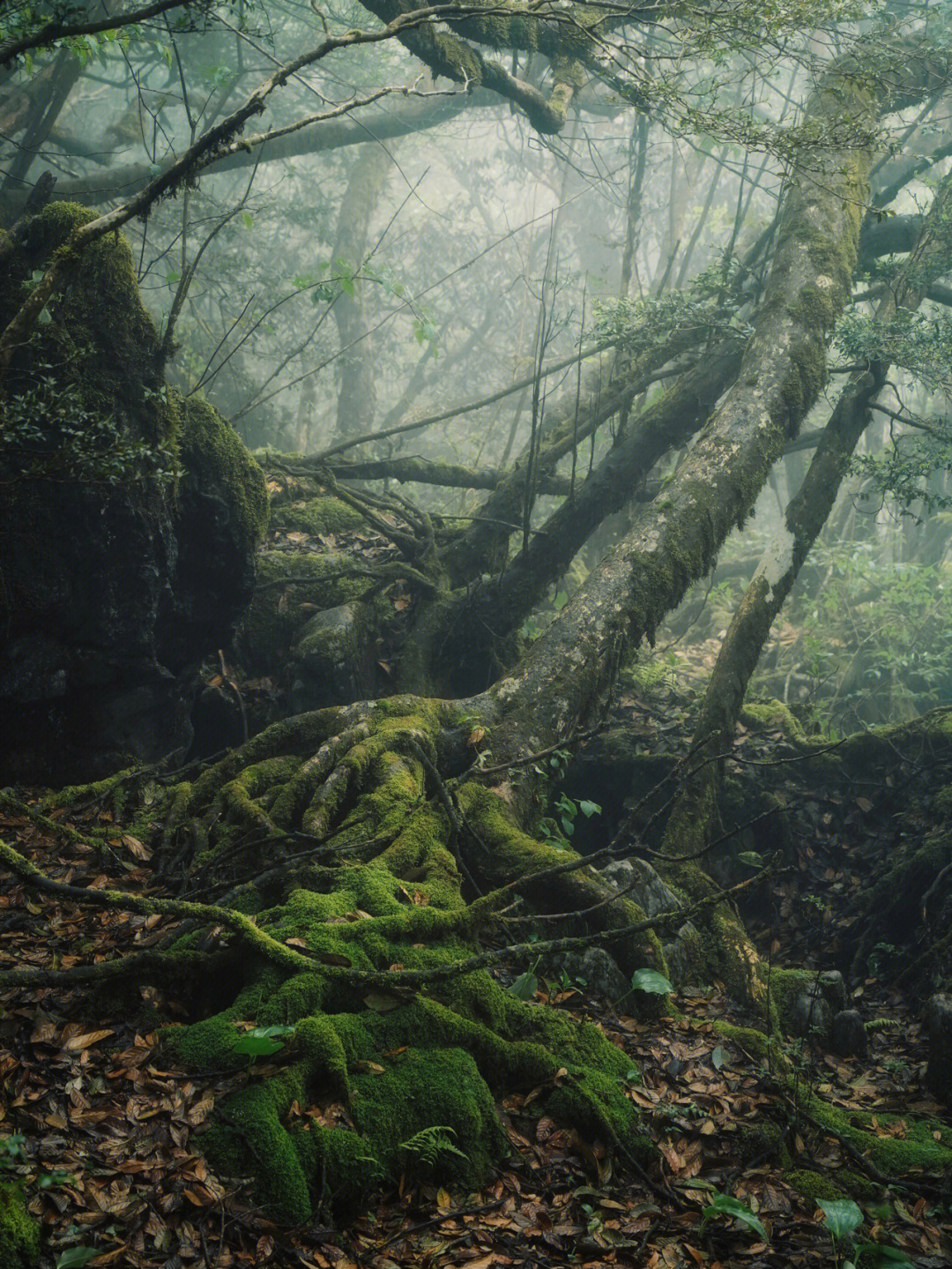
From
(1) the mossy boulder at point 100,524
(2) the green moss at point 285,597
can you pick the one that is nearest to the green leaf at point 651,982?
(1) the mossy boulder at point 100,524

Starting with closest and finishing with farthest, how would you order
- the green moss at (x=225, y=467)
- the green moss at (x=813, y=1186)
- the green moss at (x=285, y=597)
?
the green moss at (x=813, y=1186), the green moss at (x=225, y=467), the green moss at (x=285, y=597)

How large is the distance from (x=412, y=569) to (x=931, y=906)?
5.57m

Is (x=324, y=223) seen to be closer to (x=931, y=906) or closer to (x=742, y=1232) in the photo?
(x=931, y=906)

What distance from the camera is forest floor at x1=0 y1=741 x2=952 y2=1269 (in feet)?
7.57

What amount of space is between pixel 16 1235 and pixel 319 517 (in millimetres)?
7978

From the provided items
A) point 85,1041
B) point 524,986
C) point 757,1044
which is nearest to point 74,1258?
point 85,1041

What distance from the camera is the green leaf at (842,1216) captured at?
2582 mm

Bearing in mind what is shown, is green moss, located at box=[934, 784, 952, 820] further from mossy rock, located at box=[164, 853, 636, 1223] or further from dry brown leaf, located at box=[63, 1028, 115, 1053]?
dry brown leaf, located at box=[63, 1028, 115, 1053]

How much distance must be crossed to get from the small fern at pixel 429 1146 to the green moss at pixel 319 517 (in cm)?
723

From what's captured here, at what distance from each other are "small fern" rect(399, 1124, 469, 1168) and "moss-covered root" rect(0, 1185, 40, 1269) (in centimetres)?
114

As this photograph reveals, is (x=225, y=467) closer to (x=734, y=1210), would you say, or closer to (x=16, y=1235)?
(x=16, y=1235)

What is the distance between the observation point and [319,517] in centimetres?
942

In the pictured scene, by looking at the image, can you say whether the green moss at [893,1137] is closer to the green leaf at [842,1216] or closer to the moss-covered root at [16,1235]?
the green leaf at [842,1216]

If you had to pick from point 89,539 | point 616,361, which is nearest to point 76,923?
point 89,539
